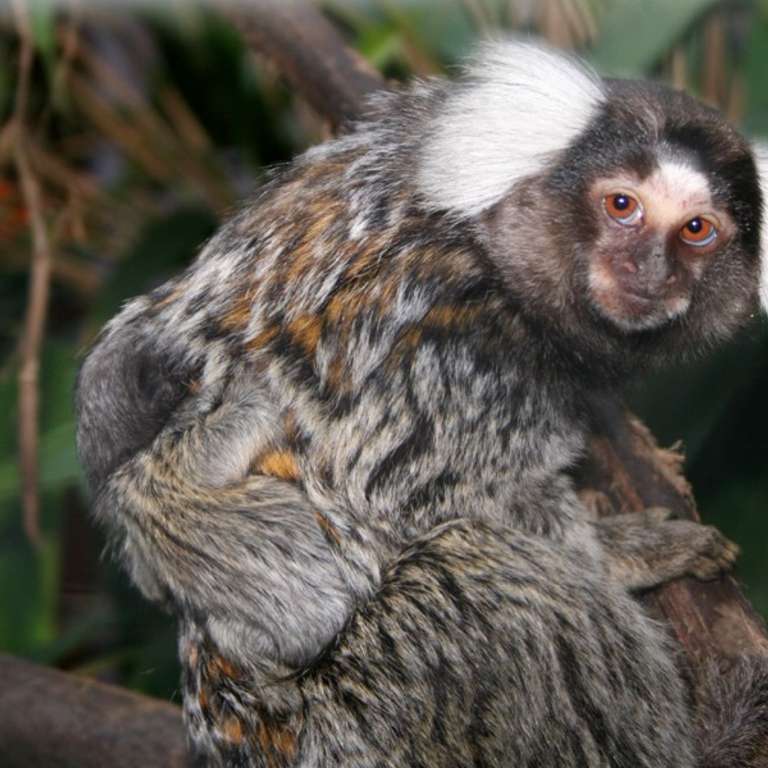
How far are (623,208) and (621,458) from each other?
2.19ft

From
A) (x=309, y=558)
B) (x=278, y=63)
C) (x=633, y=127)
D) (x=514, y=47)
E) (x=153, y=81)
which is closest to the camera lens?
(x=309, y=558)

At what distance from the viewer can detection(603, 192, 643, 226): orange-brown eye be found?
6.87 feet

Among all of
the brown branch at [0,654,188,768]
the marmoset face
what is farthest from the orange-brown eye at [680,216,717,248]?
the brown branch at [0,654,188,768]

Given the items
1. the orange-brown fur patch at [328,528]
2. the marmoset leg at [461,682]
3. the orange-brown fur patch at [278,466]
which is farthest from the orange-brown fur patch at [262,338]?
the marmoset leg at [461,682]

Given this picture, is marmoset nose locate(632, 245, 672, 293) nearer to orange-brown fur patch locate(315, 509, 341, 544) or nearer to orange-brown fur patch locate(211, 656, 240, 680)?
orange-brown fur patch locate(315, 509, 341, 544)

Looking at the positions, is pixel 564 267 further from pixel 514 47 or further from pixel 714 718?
pixel 714 718

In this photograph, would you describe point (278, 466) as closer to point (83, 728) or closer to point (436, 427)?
point (436, 427)

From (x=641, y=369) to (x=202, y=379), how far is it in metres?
0.83

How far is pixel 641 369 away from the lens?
7.77ft

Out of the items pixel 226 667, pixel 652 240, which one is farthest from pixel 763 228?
pixel 226 667

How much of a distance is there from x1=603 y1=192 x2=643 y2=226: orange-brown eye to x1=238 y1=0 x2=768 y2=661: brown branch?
47cm

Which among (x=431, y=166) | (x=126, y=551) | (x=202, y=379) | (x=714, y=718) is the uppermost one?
(x=431, y=166)

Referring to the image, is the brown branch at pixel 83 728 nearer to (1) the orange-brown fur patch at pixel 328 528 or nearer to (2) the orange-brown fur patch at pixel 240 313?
(1) the orange-brown fur patch at pixel 328 528

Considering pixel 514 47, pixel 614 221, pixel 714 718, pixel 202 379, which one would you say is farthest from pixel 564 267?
pixel 714 718
